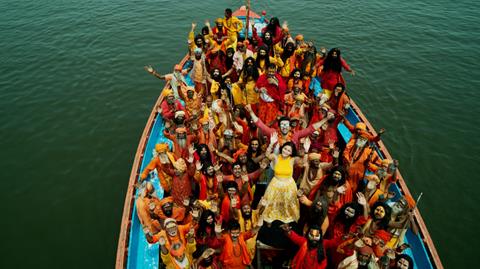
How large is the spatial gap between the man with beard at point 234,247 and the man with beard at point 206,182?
1083 millimetres

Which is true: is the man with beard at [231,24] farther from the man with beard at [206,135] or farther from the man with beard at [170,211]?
the man with beard at [170,211]

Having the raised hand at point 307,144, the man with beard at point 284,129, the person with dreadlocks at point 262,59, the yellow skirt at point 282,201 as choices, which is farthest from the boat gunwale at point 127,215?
the raised hand at point 307,144

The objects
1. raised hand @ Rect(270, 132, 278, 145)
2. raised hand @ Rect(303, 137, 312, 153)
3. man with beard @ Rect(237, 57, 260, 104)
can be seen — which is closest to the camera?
raised hand @ Rect(270, 132, 278, 145)

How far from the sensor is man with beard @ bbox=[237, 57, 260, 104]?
25.0ft

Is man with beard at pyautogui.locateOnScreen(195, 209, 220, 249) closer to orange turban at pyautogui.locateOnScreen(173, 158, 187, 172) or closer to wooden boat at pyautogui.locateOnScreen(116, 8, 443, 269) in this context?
orange turban at pyautogui.locateOnScreen(173, 158, 187, 172)

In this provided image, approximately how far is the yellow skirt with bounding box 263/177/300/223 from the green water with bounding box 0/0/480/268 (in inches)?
216

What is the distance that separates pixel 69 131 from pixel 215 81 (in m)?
7.82

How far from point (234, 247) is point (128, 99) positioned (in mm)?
11416

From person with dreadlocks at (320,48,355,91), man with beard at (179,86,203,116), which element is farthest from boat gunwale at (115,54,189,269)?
person with dreadlocks at (320,48,355,91)

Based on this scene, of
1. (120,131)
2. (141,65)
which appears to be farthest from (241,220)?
(141,65)

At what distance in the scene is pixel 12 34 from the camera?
18.0 metres

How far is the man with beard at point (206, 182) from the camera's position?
18.6 ft

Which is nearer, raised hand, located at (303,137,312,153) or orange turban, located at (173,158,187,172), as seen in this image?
orange turban, located at (173,158,187,172)

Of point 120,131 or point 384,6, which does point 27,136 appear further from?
point 384,6
